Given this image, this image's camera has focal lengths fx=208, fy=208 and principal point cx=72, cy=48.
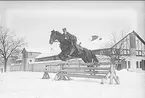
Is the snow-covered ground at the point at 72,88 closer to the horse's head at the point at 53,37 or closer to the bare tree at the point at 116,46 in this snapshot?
the bare tree at the point at 116,46

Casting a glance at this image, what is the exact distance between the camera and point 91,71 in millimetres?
2527

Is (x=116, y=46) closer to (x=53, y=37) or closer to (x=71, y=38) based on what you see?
(x=71, y=38)

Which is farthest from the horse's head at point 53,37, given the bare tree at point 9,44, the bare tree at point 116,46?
the bare tree at point 116,46

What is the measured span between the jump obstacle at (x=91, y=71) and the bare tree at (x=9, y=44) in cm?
64

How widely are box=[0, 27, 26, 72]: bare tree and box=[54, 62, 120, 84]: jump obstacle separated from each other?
640 millimetres

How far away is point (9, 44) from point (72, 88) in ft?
2.79

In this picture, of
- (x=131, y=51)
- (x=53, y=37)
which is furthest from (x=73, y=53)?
(x=131, y=51)

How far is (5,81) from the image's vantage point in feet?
7.58

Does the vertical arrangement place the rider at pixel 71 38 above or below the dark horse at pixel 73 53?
above

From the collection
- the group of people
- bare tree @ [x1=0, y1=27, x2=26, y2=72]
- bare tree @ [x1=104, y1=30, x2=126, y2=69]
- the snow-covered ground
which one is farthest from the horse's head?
bare tree @ [x1=104, y1=30, x2=126, y2=69]

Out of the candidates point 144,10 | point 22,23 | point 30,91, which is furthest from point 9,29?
point 144,10

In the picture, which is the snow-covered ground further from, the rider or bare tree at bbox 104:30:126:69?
the rider

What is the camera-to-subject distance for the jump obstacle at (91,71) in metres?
2.37

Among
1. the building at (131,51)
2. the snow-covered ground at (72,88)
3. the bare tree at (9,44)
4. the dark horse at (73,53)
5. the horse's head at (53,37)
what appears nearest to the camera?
the snow-covered ground at (72,88)
